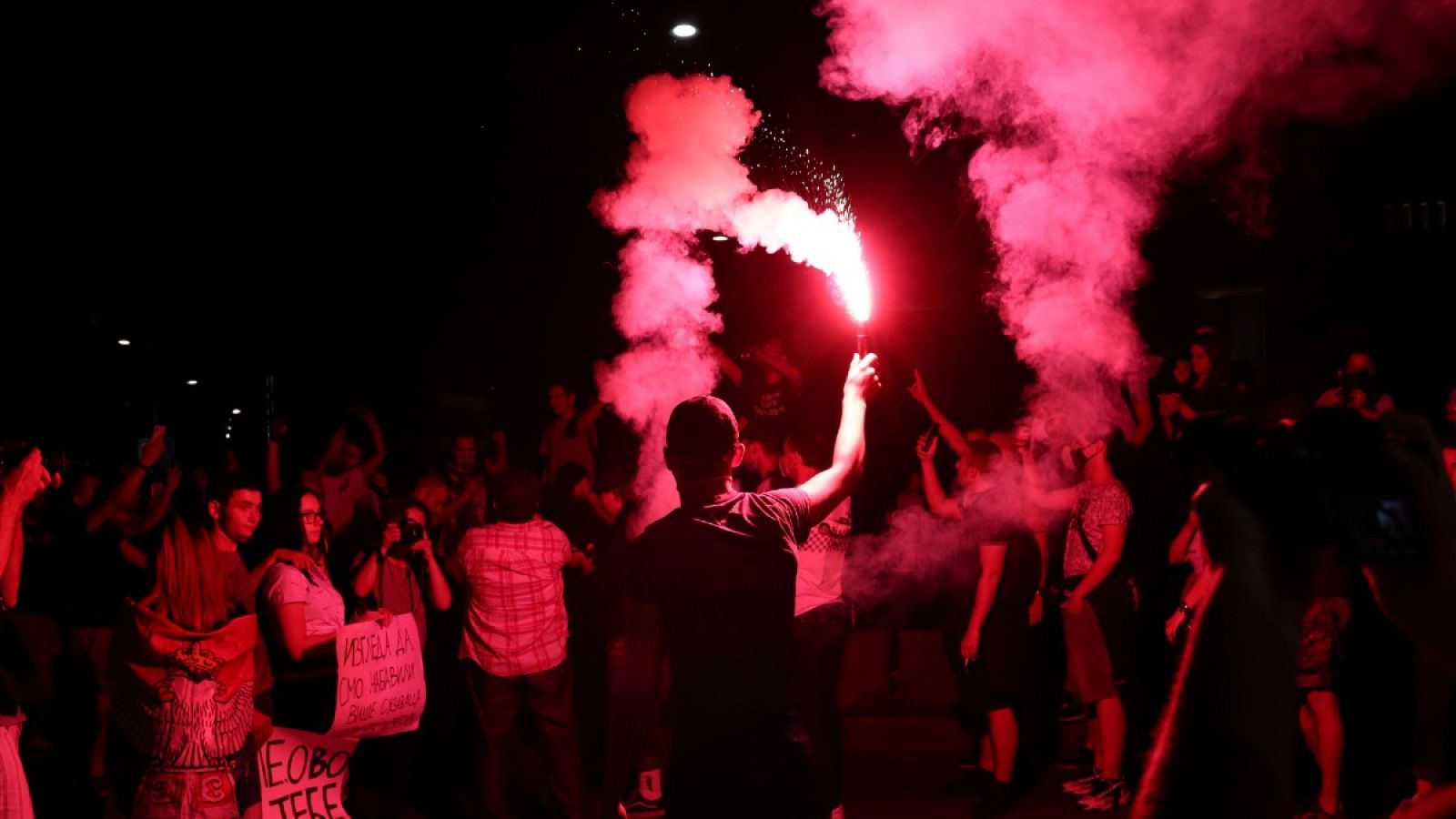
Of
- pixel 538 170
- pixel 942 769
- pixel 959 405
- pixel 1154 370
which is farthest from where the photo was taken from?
pixel 538 170

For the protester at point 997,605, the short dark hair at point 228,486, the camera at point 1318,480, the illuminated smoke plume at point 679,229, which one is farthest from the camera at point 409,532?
the camera at point 1318,480

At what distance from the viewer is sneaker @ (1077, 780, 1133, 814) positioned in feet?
26.5

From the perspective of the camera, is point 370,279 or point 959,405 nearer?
point 959,405

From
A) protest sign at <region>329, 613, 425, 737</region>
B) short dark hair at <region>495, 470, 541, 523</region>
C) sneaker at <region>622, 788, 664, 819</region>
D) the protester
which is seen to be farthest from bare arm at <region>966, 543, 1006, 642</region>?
protest sign at <region>329, 613, 425, 737</region>

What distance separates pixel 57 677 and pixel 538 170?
20.7ft

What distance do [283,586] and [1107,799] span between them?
4995mm

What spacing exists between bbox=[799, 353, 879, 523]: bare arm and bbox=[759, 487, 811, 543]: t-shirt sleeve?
0.11 feet

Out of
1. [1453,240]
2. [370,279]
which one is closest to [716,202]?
[1453,240]

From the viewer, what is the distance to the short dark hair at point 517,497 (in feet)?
25.8

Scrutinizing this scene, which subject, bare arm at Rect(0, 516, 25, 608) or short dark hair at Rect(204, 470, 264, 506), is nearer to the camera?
bare arm at Rect(0, 516, 25, 608)

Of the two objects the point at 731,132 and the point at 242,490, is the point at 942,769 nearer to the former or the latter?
the point at 731,132

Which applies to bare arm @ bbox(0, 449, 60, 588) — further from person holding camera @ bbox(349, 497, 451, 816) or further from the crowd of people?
person holding camera @ bbox(349, 497, 451, 816)

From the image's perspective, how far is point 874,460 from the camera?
1213 centimetres

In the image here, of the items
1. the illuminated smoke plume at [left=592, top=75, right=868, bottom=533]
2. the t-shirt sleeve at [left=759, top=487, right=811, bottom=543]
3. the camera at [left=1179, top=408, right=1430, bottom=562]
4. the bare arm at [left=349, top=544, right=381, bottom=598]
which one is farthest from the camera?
the bare arm at [left=349, top=544, right=381, bottom=598]
